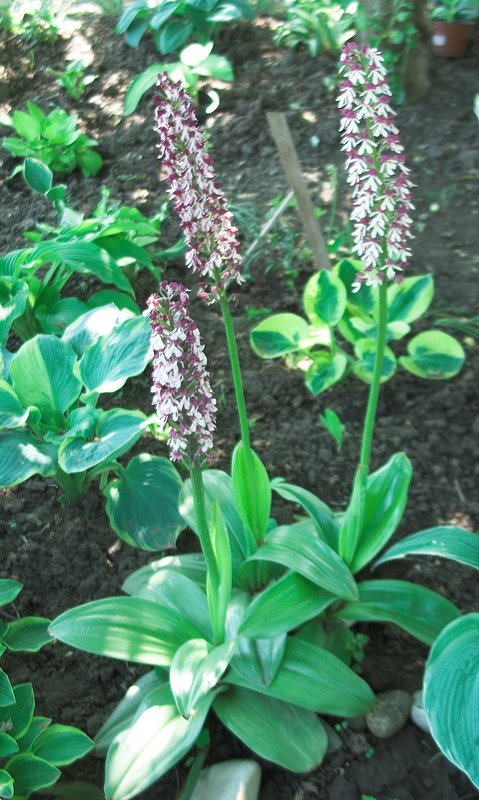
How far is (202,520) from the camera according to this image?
71.5 inches

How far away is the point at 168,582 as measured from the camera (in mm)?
2203

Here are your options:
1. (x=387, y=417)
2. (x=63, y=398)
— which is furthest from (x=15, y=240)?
(x=387, y=417)

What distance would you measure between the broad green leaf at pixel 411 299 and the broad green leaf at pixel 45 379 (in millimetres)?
1272

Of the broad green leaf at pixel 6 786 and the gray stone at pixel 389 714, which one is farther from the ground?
the broad green leaf at pixel 6 786

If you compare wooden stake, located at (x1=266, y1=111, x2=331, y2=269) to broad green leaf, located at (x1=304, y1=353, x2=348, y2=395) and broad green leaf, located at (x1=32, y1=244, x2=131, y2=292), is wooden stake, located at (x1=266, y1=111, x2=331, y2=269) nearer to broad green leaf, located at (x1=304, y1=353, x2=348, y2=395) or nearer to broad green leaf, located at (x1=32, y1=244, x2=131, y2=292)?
broad green leaf, located at (x1=304, y1=353, x2=348, y2=395)

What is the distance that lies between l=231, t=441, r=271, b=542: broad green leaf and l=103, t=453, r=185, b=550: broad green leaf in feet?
1.23

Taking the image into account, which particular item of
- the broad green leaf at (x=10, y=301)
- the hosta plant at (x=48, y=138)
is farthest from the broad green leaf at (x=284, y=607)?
the hosta plant at (x=48, y=138)

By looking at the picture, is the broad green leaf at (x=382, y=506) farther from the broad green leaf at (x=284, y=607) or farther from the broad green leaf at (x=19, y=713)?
the broad green leaf at (x=19, y=713)

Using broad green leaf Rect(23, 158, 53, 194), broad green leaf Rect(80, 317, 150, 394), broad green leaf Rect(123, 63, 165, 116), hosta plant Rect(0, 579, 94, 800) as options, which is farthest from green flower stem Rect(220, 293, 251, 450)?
broad green leaf Rect(123, 63, 165, 116)

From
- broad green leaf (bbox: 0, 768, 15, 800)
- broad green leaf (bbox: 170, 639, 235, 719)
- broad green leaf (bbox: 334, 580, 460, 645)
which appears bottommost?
broad green leaf (bbox: 334, 580, 460, 645)

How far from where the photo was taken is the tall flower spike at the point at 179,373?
1.49 m

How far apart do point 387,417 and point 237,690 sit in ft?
4.49

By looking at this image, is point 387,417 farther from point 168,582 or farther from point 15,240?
point 15,240

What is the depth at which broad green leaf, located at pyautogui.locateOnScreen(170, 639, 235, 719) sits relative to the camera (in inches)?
68.5
